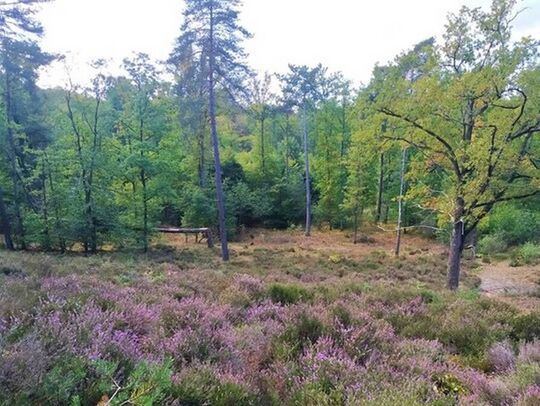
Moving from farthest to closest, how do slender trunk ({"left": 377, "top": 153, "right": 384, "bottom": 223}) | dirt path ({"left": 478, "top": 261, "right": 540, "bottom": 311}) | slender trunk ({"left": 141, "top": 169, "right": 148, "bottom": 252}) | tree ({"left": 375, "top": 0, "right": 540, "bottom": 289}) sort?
slender trunk ({"left": 377, "top": 153, "right": 384, "bottom": 223}) → slender trunk ({"left": 141, "top": 169, "right": 148, "bottom": 252}) → dirt path ({"left": 478, "top": 261, "right": 540, "bottom": 311}) → tree ({"left": 375, "top": 0, "right": 540, "bottom": 289})

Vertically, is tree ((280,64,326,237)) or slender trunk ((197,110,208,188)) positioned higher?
tree ((280,64,326,237))

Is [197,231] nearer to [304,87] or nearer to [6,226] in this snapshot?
[6,226]

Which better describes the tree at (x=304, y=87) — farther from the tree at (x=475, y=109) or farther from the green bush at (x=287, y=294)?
the green bush at (x=287, y=294)

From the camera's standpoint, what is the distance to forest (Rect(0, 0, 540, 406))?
286cm

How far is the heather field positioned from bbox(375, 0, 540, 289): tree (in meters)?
5.93

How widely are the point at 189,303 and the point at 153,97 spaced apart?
56.2 ft

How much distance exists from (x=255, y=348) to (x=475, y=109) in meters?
10.6

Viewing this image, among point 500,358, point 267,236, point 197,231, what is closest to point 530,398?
point 500,358

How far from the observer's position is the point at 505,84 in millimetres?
10484

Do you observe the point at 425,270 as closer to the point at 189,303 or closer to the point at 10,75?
the point at 189,303

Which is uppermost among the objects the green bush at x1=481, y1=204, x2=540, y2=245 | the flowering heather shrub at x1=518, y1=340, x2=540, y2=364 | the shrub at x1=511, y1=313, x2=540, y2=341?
the flowering heather shrub at x1=518, y1=340, x2=540, y2=364

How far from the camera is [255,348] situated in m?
3.55

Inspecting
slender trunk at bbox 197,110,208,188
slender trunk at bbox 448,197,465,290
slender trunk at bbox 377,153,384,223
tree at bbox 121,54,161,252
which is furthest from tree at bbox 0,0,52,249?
slender trunk at bbox 377,153,384,223

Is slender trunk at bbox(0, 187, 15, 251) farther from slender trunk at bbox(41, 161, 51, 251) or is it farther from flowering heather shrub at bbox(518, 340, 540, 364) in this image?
flowering heather shrub at bbox(518, 340, 540, 364)
